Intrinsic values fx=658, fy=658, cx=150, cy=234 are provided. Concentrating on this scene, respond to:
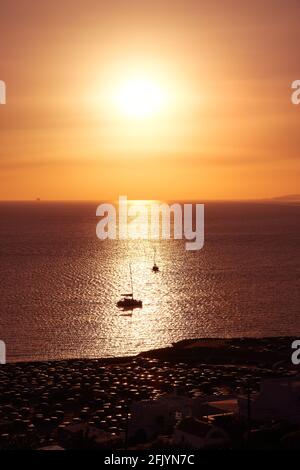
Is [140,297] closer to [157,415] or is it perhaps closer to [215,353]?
[215,353]

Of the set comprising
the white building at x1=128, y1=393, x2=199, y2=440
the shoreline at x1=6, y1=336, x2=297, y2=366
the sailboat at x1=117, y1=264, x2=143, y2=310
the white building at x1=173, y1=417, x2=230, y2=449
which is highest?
the sailboat at x1=117, y1=264, x2=143, y2=310

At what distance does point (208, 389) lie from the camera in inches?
1874

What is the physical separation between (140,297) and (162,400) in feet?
199

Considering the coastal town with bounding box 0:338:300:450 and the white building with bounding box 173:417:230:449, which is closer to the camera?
the white building with bounding box 173:417:230:449

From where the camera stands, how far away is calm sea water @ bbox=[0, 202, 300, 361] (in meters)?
67.9

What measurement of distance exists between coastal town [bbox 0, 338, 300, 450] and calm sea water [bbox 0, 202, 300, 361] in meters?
6.85

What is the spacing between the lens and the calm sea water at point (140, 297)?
67938mm

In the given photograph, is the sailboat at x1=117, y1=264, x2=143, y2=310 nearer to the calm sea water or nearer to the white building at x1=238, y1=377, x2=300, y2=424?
the calm sea water

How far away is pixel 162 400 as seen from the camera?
35.5 m

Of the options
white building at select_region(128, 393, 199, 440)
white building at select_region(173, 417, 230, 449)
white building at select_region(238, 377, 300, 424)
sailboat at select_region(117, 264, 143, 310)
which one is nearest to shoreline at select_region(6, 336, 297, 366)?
sailboat at select_region(117, 264, 143, 310)

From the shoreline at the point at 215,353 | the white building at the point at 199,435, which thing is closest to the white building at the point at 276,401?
the white building at the point at 199,435

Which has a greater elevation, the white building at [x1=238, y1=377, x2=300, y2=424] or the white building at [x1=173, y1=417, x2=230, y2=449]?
the white building at [x1=238, y1=377, x2=300, y2=424]
